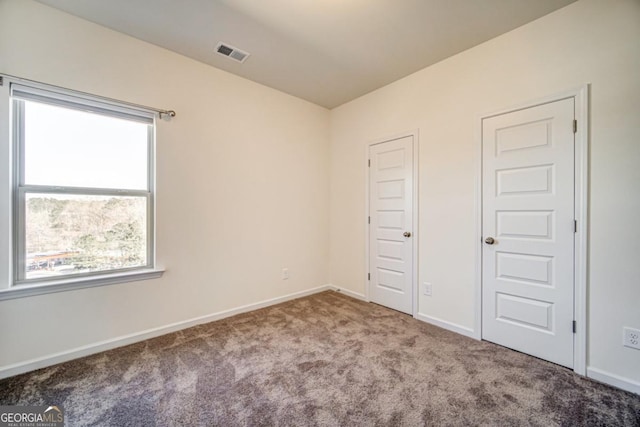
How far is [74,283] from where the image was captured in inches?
82.3

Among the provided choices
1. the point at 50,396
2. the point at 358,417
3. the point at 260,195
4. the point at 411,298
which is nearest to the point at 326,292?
the point at 411,298

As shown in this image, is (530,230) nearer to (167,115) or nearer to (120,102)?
(167,115)

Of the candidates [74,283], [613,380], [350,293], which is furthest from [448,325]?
[74,283]

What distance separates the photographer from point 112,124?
2.34 meters

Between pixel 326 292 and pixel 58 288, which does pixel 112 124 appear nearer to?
pixel 58 288

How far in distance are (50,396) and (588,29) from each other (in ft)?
14.9

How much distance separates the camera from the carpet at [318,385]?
1.52m

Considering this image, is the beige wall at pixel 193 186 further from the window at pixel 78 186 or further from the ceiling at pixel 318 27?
the ceiling at pixel 318 27

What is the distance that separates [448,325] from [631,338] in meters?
1.25

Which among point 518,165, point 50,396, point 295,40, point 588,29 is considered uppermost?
point 295,40

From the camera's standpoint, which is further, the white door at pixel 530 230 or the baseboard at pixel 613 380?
the white door at pixel 530 230

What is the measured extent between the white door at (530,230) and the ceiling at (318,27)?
814 millimetres

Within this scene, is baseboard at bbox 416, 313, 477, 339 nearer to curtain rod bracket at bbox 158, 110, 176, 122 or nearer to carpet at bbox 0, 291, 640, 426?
carpet at bbox 0, 291, 640, 426

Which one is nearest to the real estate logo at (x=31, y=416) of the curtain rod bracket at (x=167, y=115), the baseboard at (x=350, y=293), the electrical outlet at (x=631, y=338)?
the curtain rod bracket at (x=167, y=115)
